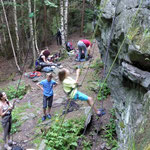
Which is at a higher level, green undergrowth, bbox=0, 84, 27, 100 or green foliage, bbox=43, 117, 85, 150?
green foliage, bbox=43, 117, 85, 150

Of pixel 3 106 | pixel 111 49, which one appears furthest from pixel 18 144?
pixel 111 49

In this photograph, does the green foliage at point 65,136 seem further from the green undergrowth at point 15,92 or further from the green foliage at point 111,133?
the green undergrowth at point 15,92

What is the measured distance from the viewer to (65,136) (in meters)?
4.54

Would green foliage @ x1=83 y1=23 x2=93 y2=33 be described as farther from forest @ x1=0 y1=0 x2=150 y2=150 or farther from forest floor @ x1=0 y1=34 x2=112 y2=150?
forest @ x1=0 y1=0 x2=150 y2=150

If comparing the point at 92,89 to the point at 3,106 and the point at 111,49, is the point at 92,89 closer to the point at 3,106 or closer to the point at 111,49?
the point at 111,49

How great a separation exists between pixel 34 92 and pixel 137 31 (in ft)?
24.0

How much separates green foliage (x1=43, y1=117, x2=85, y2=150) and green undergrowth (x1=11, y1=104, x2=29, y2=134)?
1400mm

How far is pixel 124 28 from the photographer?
12.4 feet

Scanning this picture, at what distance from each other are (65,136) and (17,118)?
2713 mm

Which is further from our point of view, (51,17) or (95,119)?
(51,17)

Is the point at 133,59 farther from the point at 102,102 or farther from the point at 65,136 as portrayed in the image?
the point at 65,136

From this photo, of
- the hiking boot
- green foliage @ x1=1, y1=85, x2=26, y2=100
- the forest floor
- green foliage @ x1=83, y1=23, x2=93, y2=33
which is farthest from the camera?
green foliage @ x1=83, y1=23, x2=93, y2=33

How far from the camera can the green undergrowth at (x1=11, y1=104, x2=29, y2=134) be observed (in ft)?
19.0

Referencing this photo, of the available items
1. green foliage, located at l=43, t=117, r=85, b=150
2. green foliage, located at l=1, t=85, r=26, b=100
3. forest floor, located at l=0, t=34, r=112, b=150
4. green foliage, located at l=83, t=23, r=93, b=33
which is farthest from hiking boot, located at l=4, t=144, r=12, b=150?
green foliage, located at l=83, t=23, r=93, b=33
